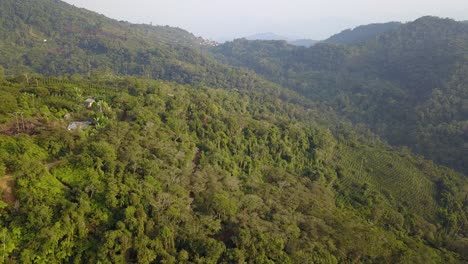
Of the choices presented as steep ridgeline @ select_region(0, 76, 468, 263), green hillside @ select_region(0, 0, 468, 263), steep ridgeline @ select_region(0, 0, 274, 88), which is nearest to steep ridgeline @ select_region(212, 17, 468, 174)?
green hillside @ select_region(0, 0, 468, 263)

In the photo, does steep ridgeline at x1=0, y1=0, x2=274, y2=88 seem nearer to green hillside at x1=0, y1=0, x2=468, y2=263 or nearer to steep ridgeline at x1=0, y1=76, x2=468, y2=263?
green hillside at x1=0, y1=0, x2=468, y2=263

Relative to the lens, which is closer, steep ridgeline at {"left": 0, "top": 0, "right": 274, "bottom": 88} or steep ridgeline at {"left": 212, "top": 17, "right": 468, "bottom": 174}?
steep ridgeline at {"left": 212, "top": 17, "right": 468, "bottom": 174}

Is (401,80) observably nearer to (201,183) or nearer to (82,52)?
(82,52)

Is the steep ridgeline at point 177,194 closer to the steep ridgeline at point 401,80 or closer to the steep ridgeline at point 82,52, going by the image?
the steep ridgeline at point 401,80

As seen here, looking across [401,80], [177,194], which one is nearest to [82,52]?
[177,194]

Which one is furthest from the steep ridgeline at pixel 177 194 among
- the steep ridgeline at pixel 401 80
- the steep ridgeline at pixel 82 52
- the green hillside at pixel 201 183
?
the steep ridgeline at pixel 82 52

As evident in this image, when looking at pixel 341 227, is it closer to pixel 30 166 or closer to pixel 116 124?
pixel 116 124
